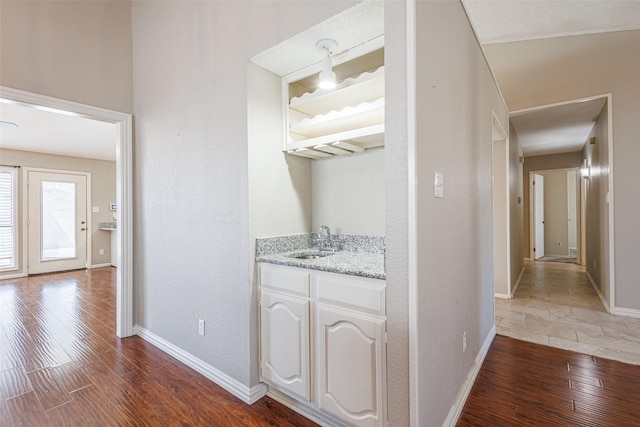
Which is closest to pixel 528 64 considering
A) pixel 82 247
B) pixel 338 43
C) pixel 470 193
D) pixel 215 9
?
pixel 470 193

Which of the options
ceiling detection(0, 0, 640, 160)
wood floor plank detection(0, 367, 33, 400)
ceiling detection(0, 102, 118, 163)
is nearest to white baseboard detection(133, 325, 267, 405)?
wood floor plank detection(0, 367, 33, 400)

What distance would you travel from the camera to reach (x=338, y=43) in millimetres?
1776

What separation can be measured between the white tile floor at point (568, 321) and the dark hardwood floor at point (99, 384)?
2361mm

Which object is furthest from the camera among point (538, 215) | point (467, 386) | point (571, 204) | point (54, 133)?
point (571, 204)

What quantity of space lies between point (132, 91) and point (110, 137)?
2.45m

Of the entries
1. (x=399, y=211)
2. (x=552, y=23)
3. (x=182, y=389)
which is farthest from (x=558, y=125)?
(x=182, y=389)

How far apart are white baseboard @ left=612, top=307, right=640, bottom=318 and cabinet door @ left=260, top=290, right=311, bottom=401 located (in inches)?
141

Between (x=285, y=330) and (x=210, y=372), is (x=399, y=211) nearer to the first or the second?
(x=285, y=330)

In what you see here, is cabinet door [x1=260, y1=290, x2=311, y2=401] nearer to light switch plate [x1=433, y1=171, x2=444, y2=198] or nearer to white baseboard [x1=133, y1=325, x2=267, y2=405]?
white baseboard [x1=133, y1=325, x2=267, y2=405]

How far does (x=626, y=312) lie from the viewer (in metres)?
3.23

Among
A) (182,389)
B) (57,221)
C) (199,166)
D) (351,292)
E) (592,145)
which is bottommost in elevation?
(182,389)

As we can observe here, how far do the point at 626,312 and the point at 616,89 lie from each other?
2.37 metres

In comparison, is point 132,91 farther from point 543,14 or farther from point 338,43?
point 543,14

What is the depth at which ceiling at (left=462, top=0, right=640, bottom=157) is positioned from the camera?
3.01 meters
